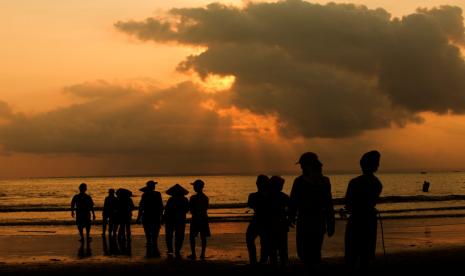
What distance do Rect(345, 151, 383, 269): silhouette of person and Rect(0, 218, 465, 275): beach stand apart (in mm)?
3062

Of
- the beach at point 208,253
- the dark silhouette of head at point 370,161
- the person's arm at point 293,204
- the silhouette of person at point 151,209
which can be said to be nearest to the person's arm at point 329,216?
the person's arm at point 293,204

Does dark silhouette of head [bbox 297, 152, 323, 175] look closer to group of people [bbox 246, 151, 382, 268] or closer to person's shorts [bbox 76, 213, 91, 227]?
group of people [bbox 246, 151, 382, 268]

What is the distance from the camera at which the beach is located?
13.0m

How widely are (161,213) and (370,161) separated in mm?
9163

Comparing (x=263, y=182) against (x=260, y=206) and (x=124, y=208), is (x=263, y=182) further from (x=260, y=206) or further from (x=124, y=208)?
(x=124, y=208)

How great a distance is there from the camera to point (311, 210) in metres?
8.31

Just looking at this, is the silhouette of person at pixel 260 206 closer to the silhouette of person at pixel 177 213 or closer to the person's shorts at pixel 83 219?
the silhouette of person at pixel 177 213

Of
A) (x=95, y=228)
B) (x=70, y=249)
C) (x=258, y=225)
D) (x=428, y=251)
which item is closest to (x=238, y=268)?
(x=258, y=225)

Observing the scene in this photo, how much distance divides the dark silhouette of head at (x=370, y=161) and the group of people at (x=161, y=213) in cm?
600

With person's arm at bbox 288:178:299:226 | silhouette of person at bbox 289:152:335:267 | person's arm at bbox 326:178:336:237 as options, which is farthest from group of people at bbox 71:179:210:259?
person's arm at bbox 326:178:336:237

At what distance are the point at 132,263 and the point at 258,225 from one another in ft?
16.2

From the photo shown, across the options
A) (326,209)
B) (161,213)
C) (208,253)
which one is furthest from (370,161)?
(208,253)

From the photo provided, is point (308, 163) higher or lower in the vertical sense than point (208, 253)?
higher

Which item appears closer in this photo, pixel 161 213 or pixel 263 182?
pixel 263 182
